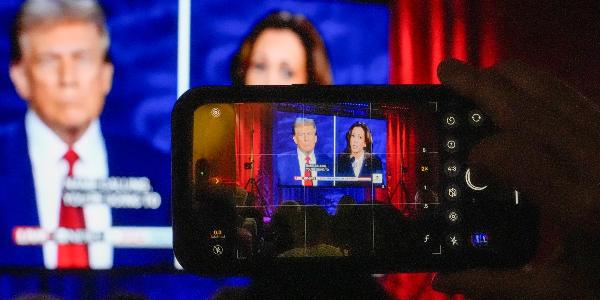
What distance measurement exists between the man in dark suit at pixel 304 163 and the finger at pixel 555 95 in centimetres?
18

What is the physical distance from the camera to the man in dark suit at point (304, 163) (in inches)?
16.7

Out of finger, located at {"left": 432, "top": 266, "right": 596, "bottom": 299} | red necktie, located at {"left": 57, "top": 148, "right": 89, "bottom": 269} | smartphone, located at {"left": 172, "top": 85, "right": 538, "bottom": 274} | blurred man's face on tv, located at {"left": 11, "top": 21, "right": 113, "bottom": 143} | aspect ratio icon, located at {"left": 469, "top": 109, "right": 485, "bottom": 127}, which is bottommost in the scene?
red necktie, located at {"left": 57, "top": 148, "right": 89, "bottom": 269}

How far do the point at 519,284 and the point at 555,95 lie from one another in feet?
0.36

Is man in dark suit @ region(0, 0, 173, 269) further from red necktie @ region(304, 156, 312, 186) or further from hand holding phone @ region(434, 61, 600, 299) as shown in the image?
hand holding phone @ region(434, 61, 600, 299)

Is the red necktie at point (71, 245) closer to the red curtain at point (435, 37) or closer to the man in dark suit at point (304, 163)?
the red curtain at point (435, 37)

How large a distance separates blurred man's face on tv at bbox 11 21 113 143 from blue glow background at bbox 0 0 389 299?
0.10 ft

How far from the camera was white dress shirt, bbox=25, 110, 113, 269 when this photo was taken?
1.19m

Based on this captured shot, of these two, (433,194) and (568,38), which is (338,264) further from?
(568,38)

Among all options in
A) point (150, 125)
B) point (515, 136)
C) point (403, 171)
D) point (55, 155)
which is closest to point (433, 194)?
point (403, 171)

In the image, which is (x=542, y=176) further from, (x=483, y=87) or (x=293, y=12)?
(x=293, y=12)

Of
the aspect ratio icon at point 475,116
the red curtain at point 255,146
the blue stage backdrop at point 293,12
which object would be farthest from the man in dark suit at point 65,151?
the aspect ratio icon at point 475,116

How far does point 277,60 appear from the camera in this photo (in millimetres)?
1189

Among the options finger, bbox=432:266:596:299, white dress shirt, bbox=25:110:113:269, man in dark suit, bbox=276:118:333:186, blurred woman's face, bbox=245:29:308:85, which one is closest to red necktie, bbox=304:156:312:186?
man in dark suit, bbox=276:118:333:186

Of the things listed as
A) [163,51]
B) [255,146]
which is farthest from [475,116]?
[163,51]
